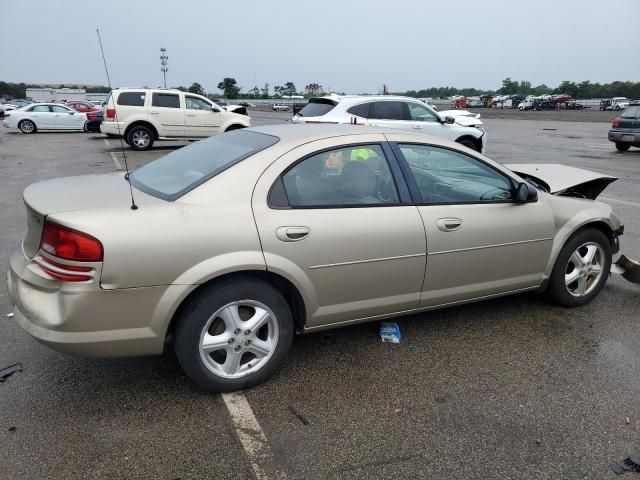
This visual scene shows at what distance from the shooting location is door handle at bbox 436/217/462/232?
3.39 m

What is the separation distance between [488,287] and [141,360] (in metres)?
2.41

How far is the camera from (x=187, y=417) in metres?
2.76

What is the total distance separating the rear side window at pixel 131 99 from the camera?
15438mm

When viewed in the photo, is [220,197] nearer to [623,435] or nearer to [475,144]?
[623,435]

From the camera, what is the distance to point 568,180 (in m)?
4.46

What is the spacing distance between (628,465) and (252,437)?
1.80 metres

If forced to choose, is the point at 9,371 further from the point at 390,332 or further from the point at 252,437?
the point at 390,332

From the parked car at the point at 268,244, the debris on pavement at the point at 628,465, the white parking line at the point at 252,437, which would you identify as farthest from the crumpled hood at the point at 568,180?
the white parking line at the point at 252,437

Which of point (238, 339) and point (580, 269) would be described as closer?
point (238, 339)

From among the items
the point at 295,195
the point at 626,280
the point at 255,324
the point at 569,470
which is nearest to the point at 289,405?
the point at 255,324

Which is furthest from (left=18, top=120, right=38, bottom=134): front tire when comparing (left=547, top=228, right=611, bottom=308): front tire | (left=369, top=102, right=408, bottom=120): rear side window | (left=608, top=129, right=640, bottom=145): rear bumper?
(left=547, top=228, right=611, bottom=308): front tire

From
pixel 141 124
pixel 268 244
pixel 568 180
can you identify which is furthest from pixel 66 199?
pixel 141 124

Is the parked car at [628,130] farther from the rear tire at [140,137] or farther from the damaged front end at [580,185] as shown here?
the rear tire at [140,137]

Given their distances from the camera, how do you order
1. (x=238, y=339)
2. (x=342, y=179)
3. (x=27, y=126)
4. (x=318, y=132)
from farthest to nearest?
(x=27, y=126) < (x=318, y=132) < (x=342, y=179) < (x=238, y=339)
